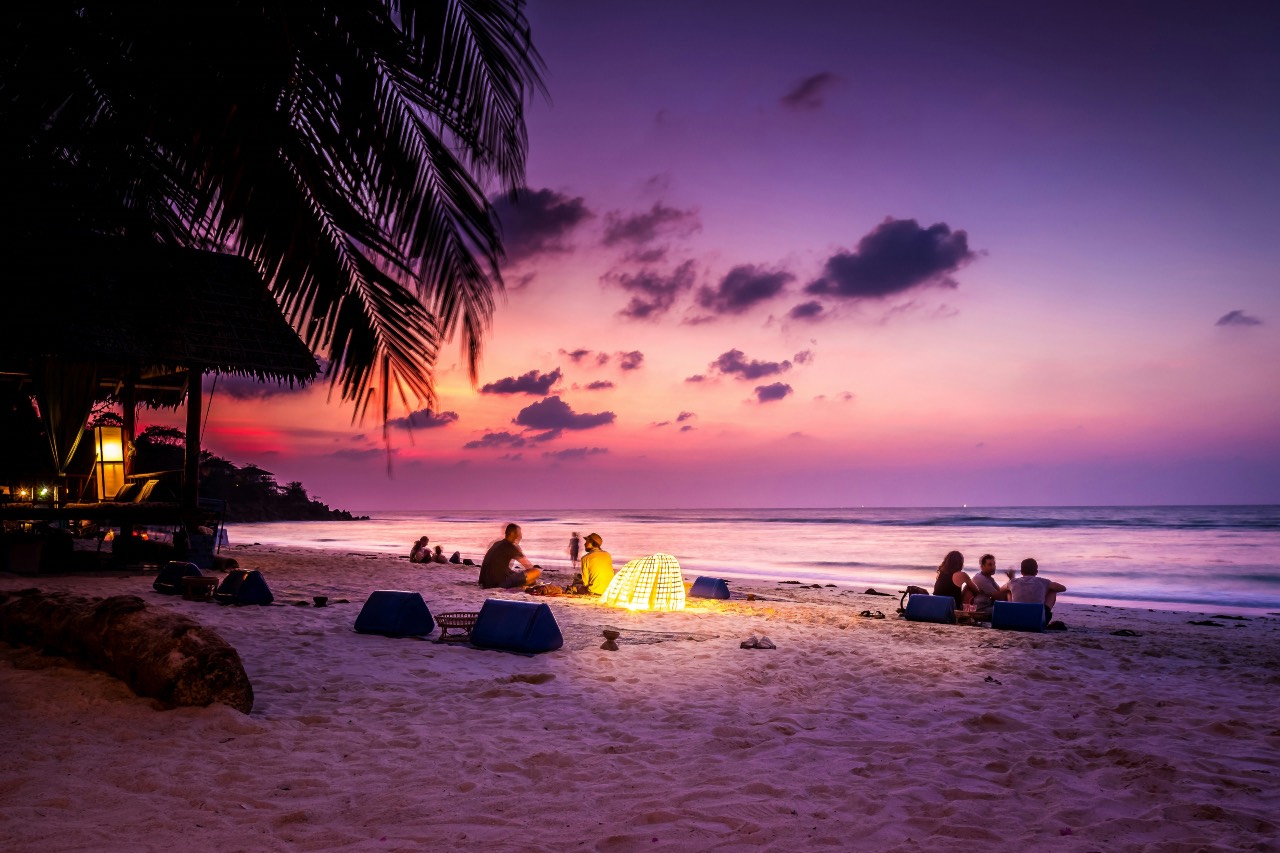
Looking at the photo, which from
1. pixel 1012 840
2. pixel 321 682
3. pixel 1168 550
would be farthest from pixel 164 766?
pixel 1168 550

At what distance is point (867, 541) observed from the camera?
136ft

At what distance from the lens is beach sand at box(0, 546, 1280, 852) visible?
11.3ft

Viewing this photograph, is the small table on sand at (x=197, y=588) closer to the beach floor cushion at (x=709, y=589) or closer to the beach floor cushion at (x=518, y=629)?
the beach floor cushion at (x=518, y=629)

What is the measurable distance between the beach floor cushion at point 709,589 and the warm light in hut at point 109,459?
11839 millimetres

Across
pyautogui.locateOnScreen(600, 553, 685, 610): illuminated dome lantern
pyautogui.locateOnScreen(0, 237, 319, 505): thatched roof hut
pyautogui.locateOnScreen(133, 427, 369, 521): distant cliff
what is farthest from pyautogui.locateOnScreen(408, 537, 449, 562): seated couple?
pyautogui.locateOnScreen(133, 427, 369, 521): distant cliff

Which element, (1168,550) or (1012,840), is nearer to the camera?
(1012,840)

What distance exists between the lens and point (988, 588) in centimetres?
1098

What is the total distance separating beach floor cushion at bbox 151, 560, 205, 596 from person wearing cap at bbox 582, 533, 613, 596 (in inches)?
215

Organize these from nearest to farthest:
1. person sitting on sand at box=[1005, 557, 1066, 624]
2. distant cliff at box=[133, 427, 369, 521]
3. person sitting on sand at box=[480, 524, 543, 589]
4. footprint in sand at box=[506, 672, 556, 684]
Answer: footprint in sand at box=[506, 672, 556, 684], person sitting on sand at box=[1005, 557, 1066, 624], person sitting on sand at box=[480, 524, 543, 589], distant cliff at box=[133, 427, 369, 521]

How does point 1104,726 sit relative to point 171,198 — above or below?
below

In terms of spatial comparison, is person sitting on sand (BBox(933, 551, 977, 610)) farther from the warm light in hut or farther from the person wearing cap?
the warm light in hut

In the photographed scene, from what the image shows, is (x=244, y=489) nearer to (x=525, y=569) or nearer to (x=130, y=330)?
(x=525, y=569)

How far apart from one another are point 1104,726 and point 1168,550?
3415 centimetres

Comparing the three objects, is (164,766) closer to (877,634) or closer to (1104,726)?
(1104,726)
